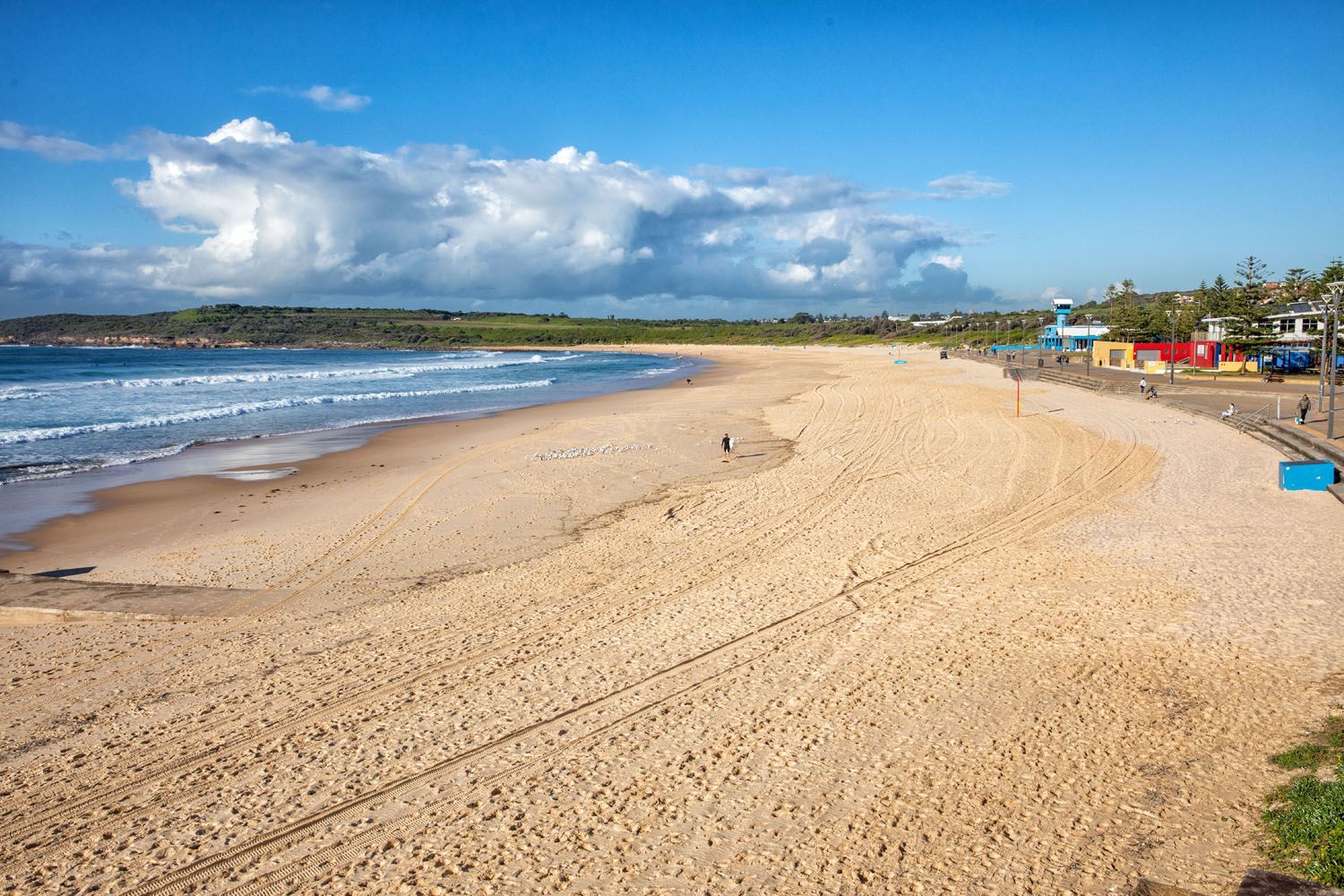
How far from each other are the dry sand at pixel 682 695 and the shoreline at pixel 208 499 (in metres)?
0.16

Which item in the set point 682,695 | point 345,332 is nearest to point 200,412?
point 682,695

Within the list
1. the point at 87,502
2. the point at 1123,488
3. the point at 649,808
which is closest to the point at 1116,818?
the point at 649,808

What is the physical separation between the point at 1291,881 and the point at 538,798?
4303mm

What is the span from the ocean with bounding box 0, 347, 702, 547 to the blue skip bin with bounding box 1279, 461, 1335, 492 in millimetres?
21826

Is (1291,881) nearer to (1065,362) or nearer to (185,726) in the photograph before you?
(185,726)

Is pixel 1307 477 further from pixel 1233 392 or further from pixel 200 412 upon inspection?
pixel 200 412

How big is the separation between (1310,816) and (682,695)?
4.31 meters

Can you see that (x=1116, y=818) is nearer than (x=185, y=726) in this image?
Yes

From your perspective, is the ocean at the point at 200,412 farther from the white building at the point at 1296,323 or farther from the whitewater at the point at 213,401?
the white building at the point at 1296,323

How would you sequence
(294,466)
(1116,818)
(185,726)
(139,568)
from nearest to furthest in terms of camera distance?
(1116,818) < (185,726) < (139,568) < (294,466)

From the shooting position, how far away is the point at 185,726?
6477mm

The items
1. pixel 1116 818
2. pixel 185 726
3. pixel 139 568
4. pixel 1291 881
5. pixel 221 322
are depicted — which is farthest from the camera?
pixel 221 322

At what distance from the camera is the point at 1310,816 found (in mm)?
4734

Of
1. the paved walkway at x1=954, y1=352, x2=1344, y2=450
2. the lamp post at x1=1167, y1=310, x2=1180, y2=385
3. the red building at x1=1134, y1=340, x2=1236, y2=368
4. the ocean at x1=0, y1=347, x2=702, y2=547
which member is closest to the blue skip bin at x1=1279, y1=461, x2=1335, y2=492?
the paved walkway at x1=954, y1=352, x2=1344, y2=450
